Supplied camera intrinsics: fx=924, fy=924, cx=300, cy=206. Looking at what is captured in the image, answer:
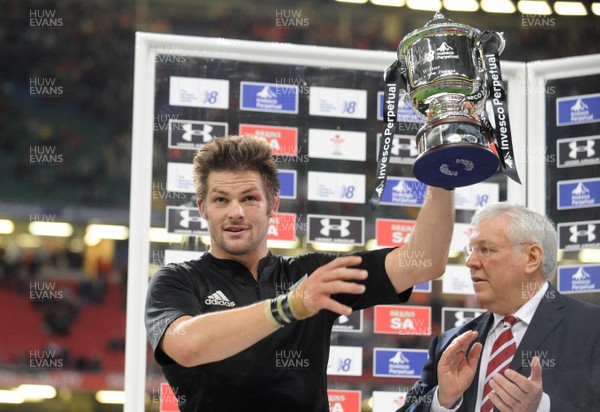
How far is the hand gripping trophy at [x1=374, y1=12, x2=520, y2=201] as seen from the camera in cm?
239

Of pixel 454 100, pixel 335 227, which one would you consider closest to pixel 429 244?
pixel 454 100

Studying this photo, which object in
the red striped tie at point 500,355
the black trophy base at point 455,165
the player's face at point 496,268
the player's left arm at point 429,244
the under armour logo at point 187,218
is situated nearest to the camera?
the black trophy base at point 455,165

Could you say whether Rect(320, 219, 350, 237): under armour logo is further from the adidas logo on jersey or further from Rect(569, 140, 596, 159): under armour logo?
the adidas logo on jersey

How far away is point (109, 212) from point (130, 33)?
1.95 m

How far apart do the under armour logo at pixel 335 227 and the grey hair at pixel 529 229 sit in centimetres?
70

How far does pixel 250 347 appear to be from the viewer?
246cm

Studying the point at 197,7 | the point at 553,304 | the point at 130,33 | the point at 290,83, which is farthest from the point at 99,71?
the point at 553,304

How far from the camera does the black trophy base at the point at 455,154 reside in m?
2.37

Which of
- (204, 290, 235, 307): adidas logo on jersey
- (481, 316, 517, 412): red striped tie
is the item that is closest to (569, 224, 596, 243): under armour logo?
(481, 316, 517, 412): red striped tie

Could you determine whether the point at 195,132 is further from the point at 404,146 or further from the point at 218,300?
the point at 218,300

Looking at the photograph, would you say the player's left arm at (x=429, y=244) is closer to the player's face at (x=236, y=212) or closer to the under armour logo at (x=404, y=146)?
the player's face at (x=236, y=212)

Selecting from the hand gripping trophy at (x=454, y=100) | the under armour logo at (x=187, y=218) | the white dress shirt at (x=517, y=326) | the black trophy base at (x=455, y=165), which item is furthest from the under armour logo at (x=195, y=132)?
the black trophy base at (x=455, y=165)

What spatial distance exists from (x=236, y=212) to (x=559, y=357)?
1.17m

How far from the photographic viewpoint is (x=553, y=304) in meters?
3.05
